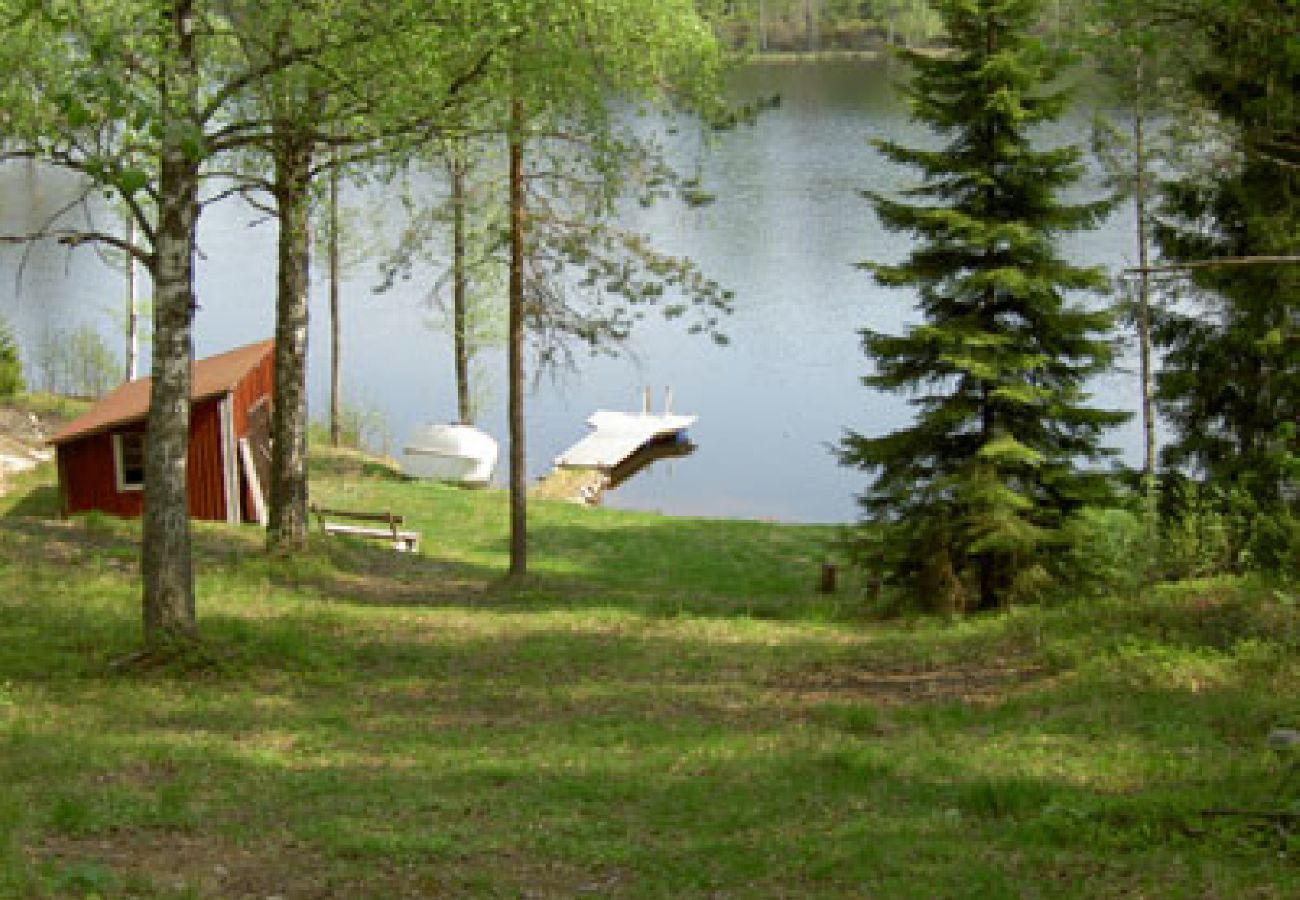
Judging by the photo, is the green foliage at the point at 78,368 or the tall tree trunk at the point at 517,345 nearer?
the tall tree trunk at the point at 517,345

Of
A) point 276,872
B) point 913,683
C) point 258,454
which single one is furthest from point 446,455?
point 276,872

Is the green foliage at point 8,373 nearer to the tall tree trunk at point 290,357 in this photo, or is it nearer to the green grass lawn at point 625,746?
the green grass lawn at point 625,746

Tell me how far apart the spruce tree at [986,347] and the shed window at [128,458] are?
13166mm

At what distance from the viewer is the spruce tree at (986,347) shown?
16297 millimetres

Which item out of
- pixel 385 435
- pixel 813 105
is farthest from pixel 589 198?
pixel 813 105

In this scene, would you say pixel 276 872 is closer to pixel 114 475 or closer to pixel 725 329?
pixel 114 475

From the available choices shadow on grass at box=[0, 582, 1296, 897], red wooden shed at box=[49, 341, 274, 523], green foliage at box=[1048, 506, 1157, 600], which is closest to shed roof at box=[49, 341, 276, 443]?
red wooden shed at box=[49, 341, 274, 523]

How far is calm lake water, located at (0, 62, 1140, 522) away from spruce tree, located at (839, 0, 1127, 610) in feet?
52.7

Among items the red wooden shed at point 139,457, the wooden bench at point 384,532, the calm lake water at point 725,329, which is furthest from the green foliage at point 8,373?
the wooden bench at point 384,532

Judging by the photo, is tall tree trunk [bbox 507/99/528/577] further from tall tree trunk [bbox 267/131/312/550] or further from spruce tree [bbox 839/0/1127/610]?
spruce tree [bbox 839/0/1127/610]

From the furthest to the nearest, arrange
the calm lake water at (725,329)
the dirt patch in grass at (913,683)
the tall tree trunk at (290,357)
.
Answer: the calm lake water at (725,329) < the tall tree trunk at (290,357) < the dirt patch in grass at (913,683)

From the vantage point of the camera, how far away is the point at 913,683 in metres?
12.5

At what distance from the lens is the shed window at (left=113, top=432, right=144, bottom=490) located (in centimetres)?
2394

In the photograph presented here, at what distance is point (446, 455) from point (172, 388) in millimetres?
20915
